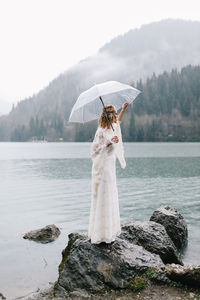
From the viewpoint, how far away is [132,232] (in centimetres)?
1057

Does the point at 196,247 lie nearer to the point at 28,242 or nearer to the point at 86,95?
the point at 28,242

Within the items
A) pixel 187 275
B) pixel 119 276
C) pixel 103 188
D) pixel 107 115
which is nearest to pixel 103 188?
pixel 103 188

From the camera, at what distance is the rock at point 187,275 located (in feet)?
24.1

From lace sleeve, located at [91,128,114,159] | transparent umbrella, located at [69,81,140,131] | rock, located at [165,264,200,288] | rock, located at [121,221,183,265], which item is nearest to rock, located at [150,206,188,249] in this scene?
rock, located at [121,221,183,265]

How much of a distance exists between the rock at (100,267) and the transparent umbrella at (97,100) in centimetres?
351

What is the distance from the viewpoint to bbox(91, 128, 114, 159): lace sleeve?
7582 mm

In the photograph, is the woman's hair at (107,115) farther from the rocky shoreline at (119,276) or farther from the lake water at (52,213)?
the lake water at (52,213)

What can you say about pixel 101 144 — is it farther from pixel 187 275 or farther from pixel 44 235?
pixel 44 235

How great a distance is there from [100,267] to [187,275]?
2.22 metres

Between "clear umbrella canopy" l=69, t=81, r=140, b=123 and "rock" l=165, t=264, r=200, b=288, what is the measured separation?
15.1ft

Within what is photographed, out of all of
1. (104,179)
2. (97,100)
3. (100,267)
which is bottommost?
(100,267)

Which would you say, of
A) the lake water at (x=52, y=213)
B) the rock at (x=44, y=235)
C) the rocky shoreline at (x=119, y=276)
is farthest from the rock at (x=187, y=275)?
the rock at (x=44, y=235)

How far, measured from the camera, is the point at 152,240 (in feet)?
33.4

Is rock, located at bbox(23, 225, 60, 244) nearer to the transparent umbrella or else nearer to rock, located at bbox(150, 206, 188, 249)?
rock, located at bbox(150, 206, 188, 249)
